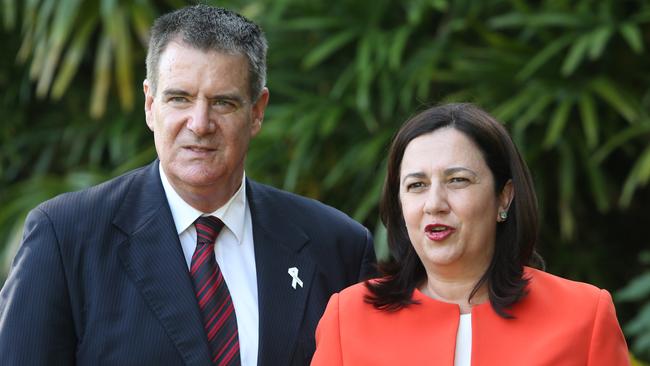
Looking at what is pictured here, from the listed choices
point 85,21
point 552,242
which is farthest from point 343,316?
point 85,21

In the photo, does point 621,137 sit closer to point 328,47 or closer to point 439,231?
point 328,47

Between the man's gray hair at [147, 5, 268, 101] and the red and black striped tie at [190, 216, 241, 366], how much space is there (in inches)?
15.8

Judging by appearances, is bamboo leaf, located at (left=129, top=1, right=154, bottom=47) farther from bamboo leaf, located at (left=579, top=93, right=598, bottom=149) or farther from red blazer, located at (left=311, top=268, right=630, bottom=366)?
red blazer, located at (left=311, top=268, right=630, bottom=366)

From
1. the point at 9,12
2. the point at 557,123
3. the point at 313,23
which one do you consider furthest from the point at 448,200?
the point at 9,12

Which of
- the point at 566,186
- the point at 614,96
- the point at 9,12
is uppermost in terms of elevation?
the point at 9,12

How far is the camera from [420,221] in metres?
3.01

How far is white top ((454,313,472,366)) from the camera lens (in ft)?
9.84

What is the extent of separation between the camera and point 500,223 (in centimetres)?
314

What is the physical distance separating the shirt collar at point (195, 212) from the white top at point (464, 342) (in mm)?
721

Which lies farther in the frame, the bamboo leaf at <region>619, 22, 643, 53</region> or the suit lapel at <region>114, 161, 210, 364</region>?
the bamboo leaf at <region>619, 22, 643, 53</region>

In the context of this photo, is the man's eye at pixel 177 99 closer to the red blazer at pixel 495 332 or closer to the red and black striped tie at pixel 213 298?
the red and black striped tie at pixel 213 298

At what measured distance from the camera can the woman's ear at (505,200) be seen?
3.10 metres

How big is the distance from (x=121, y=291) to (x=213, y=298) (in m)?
0.24

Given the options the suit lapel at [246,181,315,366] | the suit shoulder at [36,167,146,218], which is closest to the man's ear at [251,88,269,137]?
the suit lapel at [246,181,315,366]
